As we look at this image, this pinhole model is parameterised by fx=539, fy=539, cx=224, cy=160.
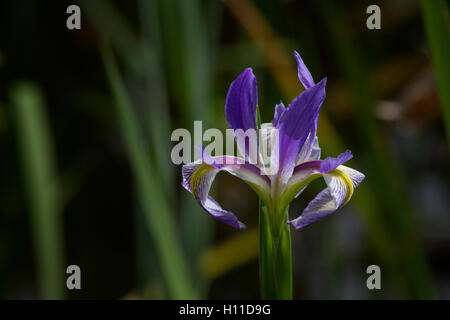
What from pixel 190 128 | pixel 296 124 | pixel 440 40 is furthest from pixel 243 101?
pixel 190 128

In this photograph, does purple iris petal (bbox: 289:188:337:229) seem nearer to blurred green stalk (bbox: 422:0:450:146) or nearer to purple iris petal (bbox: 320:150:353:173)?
purple iris petal (bbox: 320:150:353:173)

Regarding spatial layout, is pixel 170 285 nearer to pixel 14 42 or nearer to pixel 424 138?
pixel 424 138

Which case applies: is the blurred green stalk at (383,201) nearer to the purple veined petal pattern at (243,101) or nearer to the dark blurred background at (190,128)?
the dark blurred background at (190,128)

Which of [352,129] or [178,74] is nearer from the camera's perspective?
[178,74]

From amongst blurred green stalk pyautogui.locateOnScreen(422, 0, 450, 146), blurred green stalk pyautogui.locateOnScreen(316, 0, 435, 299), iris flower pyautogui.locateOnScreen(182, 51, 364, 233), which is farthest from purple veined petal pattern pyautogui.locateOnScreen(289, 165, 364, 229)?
blurred green stalk pyautogui.locateOnScreen(316, 0, 435, 299)

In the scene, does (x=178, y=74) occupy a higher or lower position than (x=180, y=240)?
higher

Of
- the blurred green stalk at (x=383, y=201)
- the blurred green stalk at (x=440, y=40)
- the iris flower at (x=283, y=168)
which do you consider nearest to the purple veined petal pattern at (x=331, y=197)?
the iris flower at (x=283, y=168)
